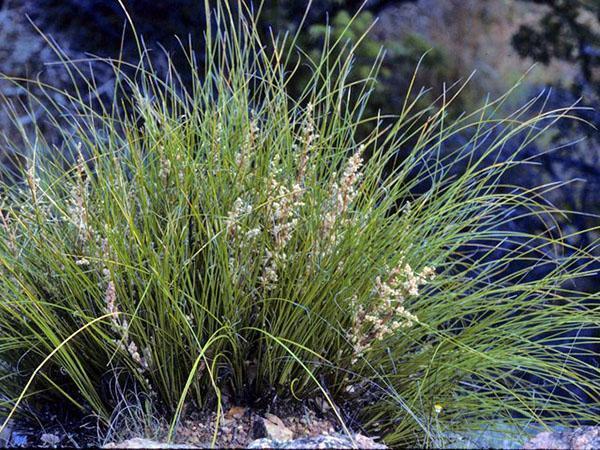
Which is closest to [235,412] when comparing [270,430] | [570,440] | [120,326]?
[270,430]

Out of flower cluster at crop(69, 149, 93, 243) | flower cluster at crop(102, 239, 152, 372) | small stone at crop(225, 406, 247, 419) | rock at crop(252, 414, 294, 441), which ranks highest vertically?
flower cluster at crop(69, 149, 93, 243)

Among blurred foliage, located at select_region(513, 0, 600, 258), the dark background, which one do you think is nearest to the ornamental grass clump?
the dark background

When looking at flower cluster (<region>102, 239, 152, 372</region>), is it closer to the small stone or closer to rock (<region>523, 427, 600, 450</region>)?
the small stone

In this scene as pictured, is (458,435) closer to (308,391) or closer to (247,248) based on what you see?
(308,391)

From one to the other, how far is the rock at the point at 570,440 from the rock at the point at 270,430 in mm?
609

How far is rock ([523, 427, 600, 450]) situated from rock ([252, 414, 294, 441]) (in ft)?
2.00

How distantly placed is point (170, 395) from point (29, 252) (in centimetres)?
62

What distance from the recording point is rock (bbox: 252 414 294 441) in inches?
78.5

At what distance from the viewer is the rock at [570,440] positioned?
81.0 inches

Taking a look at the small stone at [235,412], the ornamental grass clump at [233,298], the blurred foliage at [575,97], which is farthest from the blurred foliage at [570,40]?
the small stone at [235,412]

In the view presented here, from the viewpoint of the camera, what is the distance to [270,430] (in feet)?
6.59

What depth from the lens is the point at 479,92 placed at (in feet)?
21.5

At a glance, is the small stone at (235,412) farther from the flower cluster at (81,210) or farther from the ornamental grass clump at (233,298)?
the flower cluster at (81,210)

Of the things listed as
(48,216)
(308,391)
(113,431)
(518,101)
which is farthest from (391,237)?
(518,101)
